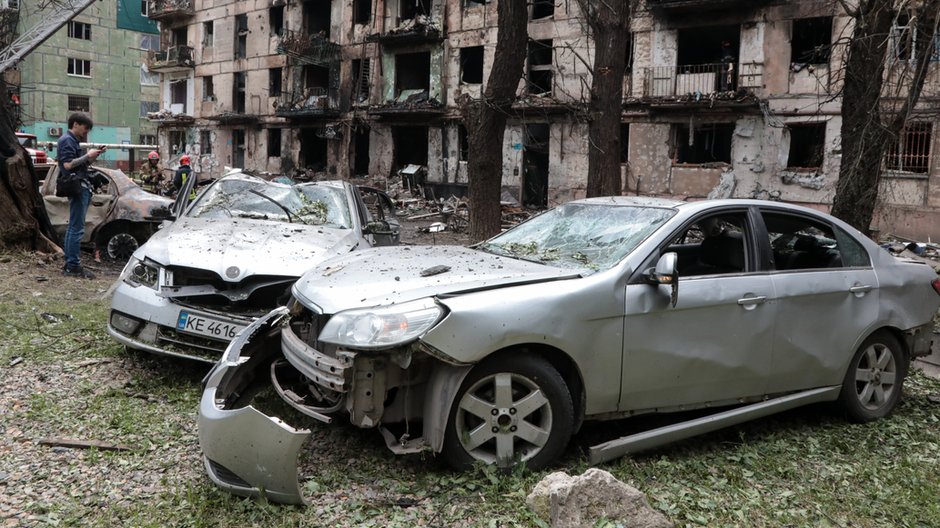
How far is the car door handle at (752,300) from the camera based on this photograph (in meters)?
4.27

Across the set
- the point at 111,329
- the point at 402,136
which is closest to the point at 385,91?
the point at 402,136

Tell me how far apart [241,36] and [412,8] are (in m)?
11.6

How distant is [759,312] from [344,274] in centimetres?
247

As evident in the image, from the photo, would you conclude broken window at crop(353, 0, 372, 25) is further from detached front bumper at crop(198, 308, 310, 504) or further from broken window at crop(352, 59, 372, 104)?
detached front bumper at crop(198, 308, 310, 504)

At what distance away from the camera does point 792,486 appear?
388 centimetres

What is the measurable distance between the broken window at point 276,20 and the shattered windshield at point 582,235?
116 feet

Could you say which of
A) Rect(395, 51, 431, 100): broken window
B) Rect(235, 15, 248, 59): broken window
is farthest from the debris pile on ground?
Rect(235, 15, 248, 59): broken window

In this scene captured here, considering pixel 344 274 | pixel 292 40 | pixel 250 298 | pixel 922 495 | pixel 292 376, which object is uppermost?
pixel 292 40

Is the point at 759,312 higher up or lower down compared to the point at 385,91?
lower down

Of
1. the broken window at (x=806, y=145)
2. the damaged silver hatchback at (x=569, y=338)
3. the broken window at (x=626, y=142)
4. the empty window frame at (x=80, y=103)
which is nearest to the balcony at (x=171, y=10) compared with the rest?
the empty window frame at (x=80, y=103)

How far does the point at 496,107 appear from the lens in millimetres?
8914

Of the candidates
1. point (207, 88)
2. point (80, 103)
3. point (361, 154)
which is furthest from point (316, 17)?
point (80, 103)

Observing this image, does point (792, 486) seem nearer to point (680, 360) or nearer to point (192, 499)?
point (680, 360)

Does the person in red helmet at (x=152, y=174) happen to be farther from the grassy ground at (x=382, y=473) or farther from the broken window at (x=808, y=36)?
the broken window at (x=808, y=36)
